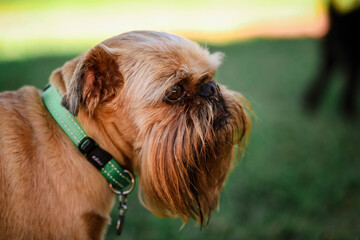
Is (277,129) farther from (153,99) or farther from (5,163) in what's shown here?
(5,163)

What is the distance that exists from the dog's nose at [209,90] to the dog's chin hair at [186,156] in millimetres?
104

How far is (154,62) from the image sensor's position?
2357 millimetres

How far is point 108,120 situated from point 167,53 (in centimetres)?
64

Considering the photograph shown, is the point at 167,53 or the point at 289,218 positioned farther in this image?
the point at 289,218

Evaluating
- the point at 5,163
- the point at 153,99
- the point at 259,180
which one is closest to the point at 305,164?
the point at 259,180

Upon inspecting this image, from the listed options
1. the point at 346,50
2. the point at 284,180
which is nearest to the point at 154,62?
the point at 284,180

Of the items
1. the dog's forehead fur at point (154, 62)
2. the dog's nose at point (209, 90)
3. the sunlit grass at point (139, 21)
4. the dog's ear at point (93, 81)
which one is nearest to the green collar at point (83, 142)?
the dog's ear at point (93, 81)

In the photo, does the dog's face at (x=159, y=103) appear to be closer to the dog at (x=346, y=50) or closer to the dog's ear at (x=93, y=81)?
the dog's ear at (x=93, y=81)

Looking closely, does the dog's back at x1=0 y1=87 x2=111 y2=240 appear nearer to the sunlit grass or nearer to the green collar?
the green collar

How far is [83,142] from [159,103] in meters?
0.59

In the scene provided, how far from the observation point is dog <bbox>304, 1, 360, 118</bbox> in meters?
6.86

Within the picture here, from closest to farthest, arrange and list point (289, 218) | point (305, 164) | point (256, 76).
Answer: point (289, 218), point (305, 164), point (256, 76)

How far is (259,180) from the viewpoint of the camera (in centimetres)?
471

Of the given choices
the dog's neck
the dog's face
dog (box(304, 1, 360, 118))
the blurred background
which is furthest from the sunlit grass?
the dog's face
